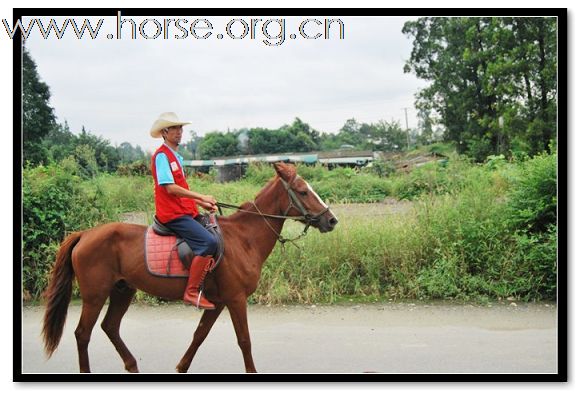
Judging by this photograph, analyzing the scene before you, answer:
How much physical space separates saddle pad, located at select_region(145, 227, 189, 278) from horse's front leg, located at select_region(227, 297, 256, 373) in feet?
1.66

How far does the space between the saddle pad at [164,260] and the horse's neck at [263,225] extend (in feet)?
1.99

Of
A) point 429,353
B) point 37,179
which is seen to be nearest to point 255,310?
point 429,353

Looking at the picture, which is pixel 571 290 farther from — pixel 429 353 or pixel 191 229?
pixel 191 229

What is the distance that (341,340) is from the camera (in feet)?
19.9

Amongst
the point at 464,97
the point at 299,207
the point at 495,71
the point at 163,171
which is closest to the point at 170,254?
the point at 163,171

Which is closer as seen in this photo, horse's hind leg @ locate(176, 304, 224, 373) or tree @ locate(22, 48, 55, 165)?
horse's hind leg @ locate(176, 304, 224, 373)

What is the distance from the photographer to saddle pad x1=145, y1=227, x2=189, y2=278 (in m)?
4.68

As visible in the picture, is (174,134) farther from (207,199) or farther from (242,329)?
(242,329)

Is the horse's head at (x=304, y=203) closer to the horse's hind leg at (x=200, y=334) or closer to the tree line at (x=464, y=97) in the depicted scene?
the horse's hind leg at (x=200, y=334)

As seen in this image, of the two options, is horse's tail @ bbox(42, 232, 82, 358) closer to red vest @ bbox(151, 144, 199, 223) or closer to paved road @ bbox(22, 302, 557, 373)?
paved road @ bbox(22, 302, 557, 373)

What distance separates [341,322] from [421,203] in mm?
2964

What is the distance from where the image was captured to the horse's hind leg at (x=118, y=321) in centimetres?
495

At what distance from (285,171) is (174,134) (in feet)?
3.29

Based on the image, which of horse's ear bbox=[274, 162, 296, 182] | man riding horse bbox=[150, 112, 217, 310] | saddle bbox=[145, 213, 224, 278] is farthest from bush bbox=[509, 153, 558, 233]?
man riding horse bbox=[150, 112, 217, 310]
